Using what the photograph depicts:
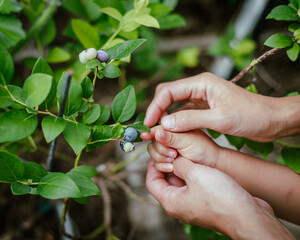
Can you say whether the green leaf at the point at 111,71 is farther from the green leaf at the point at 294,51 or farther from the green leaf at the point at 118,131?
the green leaf at the point at 294,51

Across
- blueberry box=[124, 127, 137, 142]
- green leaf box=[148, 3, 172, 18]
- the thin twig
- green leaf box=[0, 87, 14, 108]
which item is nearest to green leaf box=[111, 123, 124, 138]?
blueberry box=[124, 127, 137, 142]

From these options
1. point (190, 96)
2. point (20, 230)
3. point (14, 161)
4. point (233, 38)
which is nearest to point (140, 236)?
point (20, 230)

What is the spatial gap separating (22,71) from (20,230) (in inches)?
33.5

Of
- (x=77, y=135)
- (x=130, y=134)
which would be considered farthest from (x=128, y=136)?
(x=77, y=135)

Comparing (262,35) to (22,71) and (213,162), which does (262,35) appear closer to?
(213,162)

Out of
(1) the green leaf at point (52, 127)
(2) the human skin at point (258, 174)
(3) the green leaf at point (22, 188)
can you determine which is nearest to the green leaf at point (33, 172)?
(3) the green leaf at point (22, 188)

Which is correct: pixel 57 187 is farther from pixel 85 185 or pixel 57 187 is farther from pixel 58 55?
pixel 58 55

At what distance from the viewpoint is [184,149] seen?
0.84 metres

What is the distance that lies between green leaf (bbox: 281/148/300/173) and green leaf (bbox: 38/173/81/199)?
64 centimetres

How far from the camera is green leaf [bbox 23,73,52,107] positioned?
19.0 inches

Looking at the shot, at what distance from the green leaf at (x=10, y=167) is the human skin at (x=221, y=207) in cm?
43

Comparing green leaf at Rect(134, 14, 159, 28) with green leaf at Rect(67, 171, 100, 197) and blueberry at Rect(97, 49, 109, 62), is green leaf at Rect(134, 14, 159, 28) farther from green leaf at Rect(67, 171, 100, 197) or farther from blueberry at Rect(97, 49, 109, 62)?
green leaf at Rect(67, 171, 100, 197)

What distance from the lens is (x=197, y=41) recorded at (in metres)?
1.91

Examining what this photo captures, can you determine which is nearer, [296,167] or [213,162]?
[296,167]
